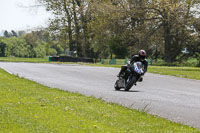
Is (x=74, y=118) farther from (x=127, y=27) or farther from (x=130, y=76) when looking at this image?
(x=127, y=27)

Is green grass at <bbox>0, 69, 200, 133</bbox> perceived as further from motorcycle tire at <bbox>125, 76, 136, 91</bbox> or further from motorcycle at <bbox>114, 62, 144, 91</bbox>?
motorcycle tire at <bbox>125, 76, 136, 91</bbox>

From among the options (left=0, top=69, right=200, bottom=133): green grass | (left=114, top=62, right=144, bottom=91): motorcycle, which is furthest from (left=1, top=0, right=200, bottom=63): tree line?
(left=0, top=69, right=200, bottom=133): green grass

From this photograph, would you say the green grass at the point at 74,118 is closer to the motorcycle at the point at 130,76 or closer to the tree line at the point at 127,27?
the motorcycle at the point at 130,76

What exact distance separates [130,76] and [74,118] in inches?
317

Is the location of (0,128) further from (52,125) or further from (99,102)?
(99,102)

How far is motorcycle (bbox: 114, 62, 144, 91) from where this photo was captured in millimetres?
16203

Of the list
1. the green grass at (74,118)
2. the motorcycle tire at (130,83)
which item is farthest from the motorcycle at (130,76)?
the green grass at (74,118)

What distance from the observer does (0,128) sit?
24.5 feet

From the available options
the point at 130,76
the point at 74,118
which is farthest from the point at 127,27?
the point at 74,118

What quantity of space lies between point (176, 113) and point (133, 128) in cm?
280

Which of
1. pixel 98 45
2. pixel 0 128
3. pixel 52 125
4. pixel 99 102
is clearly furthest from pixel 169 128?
pixel 98 45

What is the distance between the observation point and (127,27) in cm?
5603

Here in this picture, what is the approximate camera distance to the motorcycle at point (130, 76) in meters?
16.2

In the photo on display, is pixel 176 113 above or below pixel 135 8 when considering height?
below
